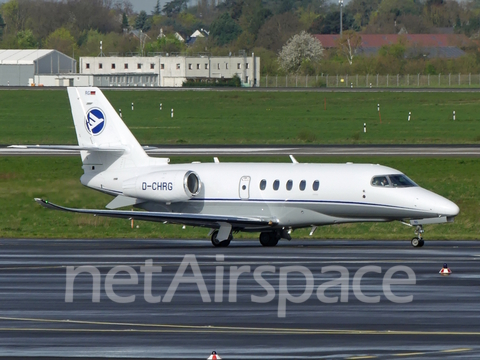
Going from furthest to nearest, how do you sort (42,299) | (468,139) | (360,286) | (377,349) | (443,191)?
(468,139) < (443,191) < (360,286) < (42,299) < (377,349)

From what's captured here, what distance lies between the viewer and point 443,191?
4250 cm

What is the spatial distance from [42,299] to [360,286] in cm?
657

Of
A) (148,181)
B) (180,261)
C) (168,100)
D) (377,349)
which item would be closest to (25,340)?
(377,349)

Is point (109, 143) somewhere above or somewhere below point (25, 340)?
above

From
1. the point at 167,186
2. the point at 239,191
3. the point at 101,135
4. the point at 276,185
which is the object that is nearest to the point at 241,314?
the point at 276,185

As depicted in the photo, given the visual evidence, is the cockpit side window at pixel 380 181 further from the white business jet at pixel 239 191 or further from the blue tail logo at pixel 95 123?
the blue tail logo at pixel 95 123

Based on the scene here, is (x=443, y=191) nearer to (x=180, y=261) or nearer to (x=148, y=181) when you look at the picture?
(x=148, y=181)

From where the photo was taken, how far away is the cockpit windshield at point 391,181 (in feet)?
98.0

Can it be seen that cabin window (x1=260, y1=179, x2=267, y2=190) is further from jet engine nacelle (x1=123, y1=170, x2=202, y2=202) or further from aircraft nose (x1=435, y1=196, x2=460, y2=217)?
aircraft nose (x1=435, y1=196, x2=460, y2=217)

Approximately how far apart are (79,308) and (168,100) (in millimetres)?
87910

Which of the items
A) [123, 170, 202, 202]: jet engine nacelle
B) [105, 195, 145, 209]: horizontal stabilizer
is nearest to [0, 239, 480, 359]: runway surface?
[123, 170, 202, 202]: jet engine nacelle

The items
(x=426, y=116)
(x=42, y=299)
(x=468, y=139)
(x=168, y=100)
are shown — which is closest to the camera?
(x=42, y=299)

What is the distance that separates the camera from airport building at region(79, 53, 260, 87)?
526ft

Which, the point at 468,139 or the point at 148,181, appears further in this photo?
the point at 468,139
